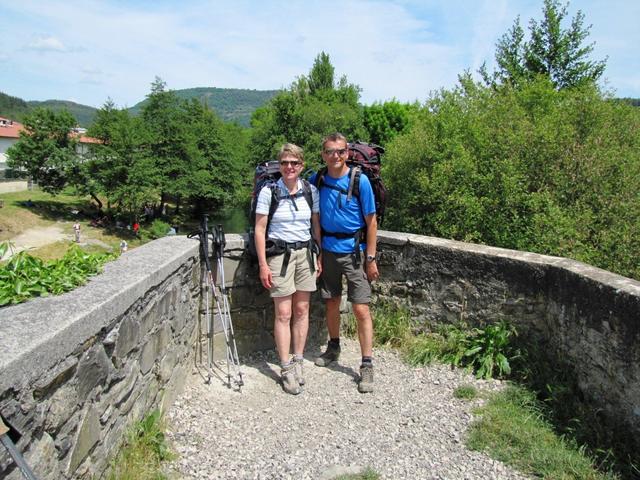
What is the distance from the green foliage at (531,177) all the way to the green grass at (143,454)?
4137mm

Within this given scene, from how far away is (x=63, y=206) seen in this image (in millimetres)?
38094

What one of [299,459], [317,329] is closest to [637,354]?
[299,459]

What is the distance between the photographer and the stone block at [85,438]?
198 centimetres

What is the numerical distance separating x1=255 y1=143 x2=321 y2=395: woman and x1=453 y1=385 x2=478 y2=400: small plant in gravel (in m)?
1.15

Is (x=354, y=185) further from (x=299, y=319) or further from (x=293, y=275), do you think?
(x=299, y=319)

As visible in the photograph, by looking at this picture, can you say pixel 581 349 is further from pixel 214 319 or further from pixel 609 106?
pixel 609 106

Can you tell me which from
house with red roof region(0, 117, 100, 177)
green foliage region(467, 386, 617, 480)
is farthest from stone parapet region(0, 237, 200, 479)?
house with red roof region(0, 117, 100, 177)

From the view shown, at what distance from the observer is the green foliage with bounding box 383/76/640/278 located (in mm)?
5398

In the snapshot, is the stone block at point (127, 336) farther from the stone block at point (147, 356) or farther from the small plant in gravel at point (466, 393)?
the small plant in gravel at point (466, 393)

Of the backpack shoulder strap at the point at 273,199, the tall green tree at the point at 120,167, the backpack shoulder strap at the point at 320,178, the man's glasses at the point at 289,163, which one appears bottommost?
the tall green tree at the point at 120,167

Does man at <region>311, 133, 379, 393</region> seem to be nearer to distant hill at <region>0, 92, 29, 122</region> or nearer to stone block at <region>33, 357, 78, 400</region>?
stone block at <region>33, 357, 78, 400</region>

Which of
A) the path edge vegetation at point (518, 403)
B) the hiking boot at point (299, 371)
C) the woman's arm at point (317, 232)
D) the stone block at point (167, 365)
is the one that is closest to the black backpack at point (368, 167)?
the woman's arm at point (317, 232)

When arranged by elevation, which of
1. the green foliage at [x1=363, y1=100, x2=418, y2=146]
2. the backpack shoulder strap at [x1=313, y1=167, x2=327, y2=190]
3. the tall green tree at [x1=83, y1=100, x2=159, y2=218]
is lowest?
the tall green tree at [x1=83, y1=100, x2=159, y2=218]

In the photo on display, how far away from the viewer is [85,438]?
81.8 inches
